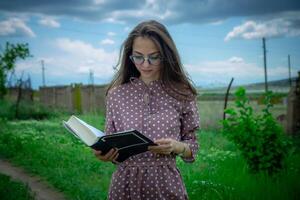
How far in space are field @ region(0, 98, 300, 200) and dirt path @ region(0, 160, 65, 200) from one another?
102 mm

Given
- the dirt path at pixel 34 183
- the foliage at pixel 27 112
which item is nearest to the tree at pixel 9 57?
the foliage at pixel 27 112

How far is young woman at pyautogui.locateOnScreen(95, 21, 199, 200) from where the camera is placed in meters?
2.42

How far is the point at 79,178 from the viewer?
6180 mm

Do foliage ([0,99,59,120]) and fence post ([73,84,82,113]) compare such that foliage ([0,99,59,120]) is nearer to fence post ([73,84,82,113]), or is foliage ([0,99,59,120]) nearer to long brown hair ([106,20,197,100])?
fence post ([73,84,82,113])

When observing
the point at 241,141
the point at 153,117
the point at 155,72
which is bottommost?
the point at 241,141

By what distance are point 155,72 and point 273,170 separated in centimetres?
319

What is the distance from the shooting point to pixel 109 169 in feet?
22.3

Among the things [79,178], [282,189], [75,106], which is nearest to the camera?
[282,189]

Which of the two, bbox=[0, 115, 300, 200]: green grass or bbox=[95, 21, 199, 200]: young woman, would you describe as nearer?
bbox=[95, 21, 199, 200]: young woman

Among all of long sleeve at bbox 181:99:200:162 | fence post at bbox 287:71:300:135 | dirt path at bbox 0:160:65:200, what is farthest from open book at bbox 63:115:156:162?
fence post at bbox 287:71:300:135

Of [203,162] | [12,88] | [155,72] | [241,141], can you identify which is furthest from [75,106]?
[155,72]

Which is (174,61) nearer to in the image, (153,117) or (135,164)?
(153,117)

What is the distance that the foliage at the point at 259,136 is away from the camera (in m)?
5.09

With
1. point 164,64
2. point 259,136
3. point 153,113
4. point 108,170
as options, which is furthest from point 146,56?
point 108,170
